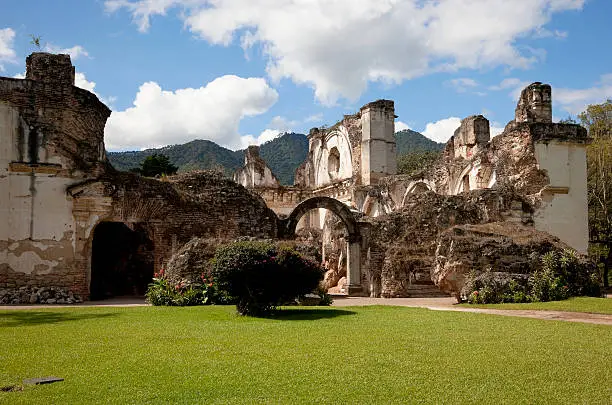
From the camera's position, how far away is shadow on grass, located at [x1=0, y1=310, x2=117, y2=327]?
10.8m

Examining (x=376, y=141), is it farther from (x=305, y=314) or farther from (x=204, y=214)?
(x=305, y=314)

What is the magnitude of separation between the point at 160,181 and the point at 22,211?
4046 millimetres

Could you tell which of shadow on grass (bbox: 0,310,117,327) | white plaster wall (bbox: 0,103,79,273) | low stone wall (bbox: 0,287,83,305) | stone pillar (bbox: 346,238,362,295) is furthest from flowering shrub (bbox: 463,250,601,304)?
white plaster wall (bbox: 0,103,79,273)

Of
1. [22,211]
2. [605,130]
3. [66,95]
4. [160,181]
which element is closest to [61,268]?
[22,211]

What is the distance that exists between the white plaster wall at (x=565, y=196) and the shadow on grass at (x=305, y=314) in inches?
485

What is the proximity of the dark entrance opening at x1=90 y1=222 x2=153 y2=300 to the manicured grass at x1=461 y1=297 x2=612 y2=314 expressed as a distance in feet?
41.4

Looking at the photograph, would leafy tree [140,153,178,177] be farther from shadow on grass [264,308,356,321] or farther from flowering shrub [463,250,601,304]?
flowering shrub [463,250,601,304]

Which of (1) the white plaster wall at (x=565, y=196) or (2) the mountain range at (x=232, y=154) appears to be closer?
(1) the white plaster wall at (x=565, y=196)

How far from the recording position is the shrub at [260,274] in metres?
11.3

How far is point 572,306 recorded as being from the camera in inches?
494

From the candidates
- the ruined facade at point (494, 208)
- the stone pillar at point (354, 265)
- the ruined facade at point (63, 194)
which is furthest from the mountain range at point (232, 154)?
the ruined facade at point (63, 194)

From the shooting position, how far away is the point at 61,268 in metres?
17.4

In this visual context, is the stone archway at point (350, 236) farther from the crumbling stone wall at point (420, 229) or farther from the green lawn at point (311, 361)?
the green lawn at point (311, 361)

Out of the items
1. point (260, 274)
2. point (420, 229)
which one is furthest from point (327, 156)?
point (260, 274)
